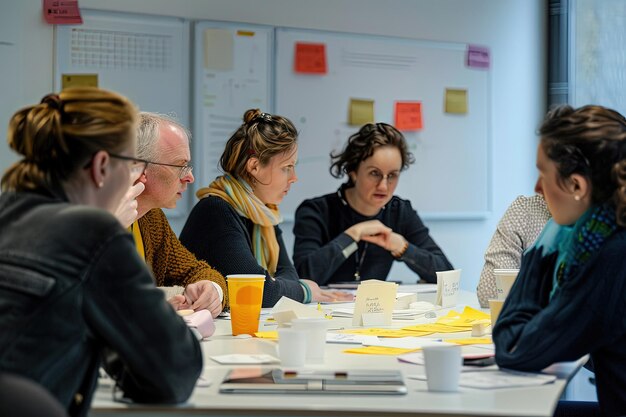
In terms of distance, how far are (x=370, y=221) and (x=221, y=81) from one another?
1253 millimetres

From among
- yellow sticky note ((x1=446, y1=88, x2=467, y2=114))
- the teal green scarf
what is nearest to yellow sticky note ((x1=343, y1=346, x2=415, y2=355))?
the teal green scarf

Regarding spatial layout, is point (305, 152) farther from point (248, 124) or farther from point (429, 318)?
point (429, 318)

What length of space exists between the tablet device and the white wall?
10.5 feet

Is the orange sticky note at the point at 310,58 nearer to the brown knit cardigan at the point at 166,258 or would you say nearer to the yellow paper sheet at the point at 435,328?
the brown knit cardigan at the point at 166,258

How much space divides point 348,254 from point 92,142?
2.41 metres

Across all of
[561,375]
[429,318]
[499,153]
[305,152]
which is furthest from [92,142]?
[499,153]

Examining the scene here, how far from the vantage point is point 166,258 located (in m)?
2.85

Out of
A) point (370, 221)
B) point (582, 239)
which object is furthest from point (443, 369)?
point (370, 221)

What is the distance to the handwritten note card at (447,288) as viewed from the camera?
2881 mm

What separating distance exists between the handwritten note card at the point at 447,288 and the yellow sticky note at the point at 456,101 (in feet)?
8.07

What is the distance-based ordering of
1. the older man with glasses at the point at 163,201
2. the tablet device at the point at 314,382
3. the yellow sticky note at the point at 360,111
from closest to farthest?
1. the tablet device at the point at 314,382
2. the older man with glasses at the point at 163,201
3. the yellow sticky note at the point at 360,111

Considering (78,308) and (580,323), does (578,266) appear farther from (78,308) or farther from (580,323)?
(78,308)

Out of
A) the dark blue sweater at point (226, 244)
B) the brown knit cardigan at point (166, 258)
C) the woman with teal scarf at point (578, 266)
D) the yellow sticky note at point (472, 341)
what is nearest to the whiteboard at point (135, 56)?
the dark blue sweater at point (226, 244)

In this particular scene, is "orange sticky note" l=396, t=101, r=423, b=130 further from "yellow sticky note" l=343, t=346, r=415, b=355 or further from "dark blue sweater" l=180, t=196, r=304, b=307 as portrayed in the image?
"yellow sticky note" l=343, t=346, r=415, b=355
